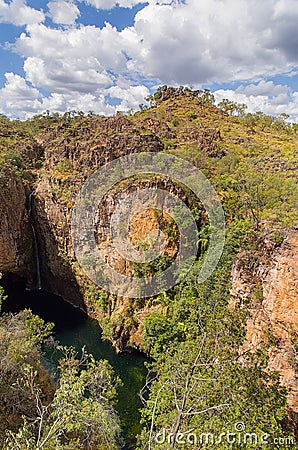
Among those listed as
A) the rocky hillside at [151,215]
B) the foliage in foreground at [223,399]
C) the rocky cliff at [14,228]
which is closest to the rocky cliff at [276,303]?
the rocky hillside at [151,215]

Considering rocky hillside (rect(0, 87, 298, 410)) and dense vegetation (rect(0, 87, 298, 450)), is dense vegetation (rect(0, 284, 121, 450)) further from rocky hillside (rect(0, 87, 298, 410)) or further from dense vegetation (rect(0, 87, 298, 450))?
rocky hillside (rect(0, 87, 298, 410))

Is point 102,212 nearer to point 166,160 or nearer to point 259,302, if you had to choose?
point 166,160

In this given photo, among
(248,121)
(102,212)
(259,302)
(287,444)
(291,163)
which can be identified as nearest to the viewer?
(287,444)

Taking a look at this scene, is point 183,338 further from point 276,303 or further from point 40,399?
point 40,399

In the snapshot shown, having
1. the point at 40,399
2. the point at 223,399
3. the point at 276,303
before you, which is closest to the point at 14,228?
the point at 40,399

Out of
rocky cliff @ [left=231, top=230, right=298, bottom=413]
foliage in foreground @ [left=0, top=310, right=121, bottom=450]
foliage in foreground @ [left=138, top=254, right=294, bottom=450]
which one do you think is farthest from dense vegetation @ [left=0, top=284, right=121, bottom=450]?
rocky cliff @ [left=231, top=230, right=298, bottom=413]

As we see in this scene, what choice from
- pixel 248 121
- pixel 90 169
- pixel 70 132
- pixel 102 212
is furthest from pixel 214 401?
pixel 248 121
